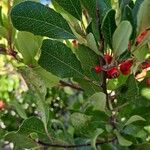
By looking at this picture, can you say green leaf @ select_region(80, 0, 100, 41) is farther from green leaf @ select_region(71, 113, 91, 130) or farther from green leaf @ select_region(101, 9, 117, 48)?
green leaf @ select_region(71, 113, 91, 130)

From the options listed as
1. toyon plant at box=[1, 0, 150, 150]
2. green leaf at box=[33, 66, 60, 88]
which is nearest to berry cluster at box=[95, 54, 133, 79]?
toyon plant at box=[1, 0, 150, 150]

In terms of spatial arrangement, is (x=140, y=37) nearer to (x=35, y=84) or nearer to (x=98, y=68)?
(x=98, y=68)

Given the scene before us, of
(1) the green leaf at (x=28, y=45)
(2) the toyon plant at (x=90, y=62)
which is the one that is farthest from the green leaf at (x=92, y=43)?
(1) the green leaf at (x=28, y=45)

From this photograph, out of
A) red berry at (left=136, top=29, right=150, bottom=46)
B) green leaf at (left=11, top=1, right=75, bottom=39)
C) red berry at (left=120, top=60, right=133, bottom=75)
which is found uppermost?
green leaf at (left=11, top=1, right=75, bottom=39)

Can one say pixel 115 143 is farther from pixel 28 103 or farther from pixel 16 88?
pixel 16 88

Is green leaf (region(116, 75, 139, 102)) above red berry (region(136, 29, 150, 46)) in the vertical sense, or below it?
below

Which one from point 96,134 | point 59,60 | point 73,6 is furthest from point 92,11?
point 96,134

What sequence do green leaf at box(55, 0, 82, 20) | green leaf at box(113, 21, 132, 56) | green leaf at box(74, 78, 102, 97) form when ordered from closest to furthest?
green leaf at box(113, 21, 132, 56), green leaf at box(55, 0, 82, 20), green leaf at box(74, 78, 102, 97)

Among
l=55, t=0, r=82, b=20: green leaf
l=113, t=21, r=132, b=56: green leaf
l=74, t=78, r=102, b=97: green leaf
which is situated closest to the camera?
l=113, t=21, r=132, b=56: green leaf
